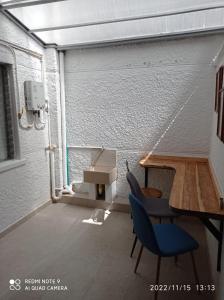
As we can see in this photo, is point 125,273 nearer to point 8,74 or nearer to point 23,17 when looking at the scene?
point 8,74

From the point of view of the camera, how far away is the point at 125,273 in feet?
6.55

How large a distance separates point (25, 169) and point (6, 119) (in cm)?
64

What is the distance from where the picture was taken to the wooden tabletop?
1.54 metres

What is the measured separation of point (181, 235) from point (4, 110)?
89.1 inches

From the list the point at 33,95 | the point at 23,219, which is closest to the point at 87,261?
the point at 23,219

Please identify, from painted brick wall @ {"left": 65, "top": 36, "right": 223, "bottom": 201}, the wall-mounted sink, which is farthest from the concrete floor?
painted brick wall @ {"left": 65, "top": 36, "right": 223, "bottom": 201}

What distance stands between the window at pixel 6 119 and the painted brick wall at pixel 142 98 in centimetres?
92

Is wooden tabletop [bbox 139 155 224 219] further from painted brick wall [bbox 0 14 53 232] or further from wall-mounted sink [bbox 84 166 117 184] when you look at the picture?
painted brick wall [bbox 0 14 53 232]

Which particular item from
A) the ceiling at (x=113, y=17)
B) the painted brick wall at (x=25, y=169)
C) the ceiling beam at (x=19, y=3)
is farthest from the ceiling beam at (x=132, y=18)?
the ceiling beam at (x=19, y=3)

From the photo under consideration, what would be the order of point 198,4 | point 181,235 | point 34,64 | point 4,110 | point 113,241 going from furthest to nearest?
point 34,64 < point 4,110 < point 113,241 < point 198,4 < point 181,235

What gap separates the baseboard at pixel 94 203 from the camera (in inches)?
126

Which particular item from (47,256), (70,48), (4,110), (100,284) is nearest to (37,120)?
(4,110)

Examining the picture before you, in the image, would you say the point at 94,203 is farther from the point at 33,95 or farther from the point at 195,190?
the point at 195,190

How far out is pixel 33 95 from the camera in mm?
2820
